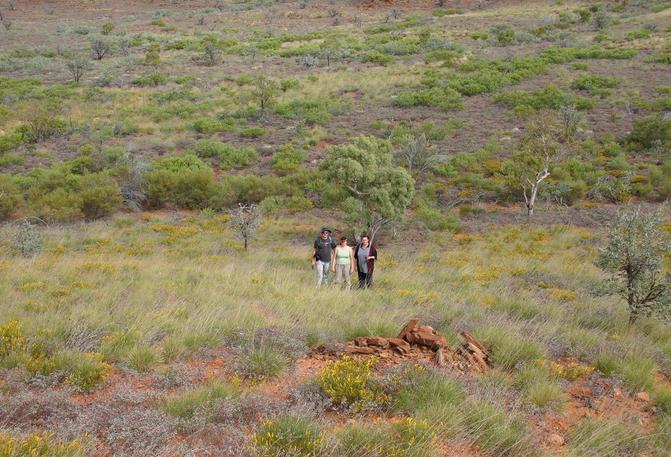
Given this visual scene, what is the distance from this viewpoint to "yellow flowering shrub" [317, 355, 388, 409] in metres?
3.96

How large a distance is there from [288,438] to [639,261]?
6674 millimetres

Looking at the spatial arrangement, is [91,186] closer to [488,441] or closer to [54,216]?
[54,216]

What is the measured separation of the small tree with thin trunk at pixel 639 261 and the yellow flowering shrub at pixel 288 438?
628 cm

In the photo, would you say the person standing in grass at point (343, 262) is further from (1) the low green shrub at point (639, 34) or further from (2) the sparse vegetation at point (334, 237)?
(1) the low green shrub at point (639, 34)

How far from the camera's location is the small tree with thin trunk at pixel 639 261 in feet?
23.6

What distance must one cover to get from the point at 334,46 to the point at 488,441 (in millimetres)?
40795

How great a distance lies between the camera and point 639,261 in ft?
24.0

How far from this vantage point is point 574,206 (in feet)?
61.2

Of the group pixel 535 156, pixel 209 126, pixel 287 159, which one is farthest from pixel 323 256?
pixel 209 126

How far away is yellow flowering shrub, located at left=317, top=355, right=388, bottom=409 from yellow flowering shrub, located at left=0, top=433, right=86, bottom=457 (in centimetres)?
192

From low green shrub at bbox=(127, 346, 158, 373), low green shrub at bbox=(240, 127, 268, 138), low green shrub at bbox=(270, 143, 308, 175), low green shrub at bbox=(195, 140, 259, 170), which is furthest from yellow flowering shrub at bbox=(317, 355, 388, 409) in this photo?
low green shrub at bbox=(240, 127, 268, 138)

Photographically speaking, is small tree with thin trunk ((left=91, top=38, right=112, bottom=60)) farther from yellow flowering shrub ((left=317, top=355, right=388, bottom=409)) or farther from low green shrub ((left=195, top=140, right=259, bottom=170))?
yellow flowering shrub ((left=317, top=355, right=388, bottom=409))

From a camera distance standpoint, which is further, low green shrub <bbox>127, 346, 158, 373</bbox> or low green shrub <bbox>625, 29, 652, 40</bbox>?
low green shrub <bbox>625, 29, 652, 40</bbox>

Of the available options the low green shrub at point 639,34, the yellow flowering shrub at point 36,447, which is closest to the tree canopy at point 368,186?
the yellow flowering shrub at point 36,447
